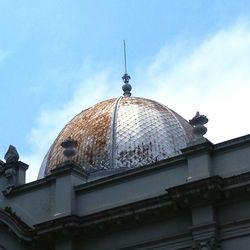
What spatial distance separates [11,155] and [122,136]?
4.07 m

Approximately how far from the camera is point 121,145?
86.7 ft

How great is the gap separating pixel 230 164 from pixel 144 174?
2.66 m

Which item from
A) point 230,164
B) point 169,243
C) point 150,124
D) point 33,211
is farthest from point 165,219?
point 150,124

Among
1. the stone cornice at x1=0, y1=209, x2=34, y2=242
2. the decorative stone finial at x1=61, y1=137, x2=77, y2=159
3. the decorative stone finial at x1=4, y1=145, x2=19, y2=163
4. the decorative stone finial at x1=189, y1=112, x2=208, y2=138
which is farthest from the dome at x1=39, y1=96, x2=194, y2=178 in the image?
the decorative stone finial at x1=189, y1=112, x2=208, y2=138

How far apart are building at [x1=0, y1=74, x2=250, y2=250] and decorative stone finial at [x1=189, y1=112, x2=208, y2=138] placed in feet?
0.09

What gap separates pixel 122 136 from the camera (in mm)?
26734

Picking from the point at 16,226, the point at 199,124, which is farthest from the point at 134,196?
the point at 16,226

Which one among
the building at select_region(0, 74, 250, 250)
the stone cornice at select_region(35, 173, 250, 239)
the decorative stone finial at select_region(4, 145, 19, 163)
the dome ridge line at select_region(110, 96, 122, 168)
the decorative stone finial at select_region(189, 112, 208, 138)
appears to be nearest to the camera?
the stone cornice at select_region(35, 173, 250, 239)

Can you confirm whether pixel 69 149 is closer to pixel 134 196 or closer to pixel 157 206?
pixel 134 196

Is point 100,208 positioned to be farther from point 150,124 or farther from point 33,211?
point 150,124

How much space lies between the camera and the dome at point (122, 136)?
2616 centimetres

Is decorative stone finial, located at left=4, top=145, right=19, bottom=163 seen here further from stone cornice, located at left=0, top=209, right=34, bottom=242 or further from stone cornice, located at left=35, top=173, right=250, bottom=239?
stone cornice, located at left=35, top=173, right=250, bottom=239

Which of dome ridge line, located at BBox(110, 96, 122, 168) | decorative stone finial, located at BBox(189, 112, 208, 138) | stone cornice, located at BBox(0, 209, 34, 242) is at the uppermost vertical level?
dome ridge line, located at BBox(110, 96, 122, 168)

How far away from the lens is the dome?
2616cm
